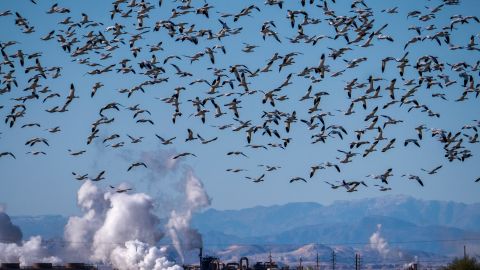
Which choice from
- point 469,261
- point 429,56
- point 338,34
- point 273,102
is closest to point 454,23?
point 429,56

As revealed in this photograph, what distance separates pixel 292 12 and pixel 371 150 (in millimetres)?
15119

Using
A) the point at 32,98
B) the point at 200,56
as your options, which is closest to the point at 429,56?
the point at 200,56

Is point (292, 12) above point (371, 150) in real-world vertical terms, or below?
above

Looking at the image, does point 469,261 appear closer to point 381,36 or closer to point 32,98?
point 381,36

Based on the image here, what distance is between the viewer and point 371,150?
98.2m

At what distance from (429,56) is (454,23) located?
3808 millimetres

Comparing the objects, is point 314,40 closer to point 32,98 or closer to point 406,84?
point 406,84

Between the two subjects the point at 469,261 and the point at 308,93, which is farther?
the point at 469,261

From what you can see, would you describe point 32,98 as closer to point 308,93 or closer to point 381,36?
point 308,93

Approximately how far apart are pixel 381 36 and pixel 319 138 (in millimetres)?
11279

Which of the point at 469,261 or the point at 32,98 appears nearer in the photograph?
the point at 32,98

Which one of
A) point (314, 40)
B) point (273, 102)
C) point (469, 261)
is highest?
point (314, 40)

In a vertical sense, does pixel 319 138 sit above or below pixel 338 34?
below

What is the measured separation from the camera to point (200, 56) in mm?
101188
